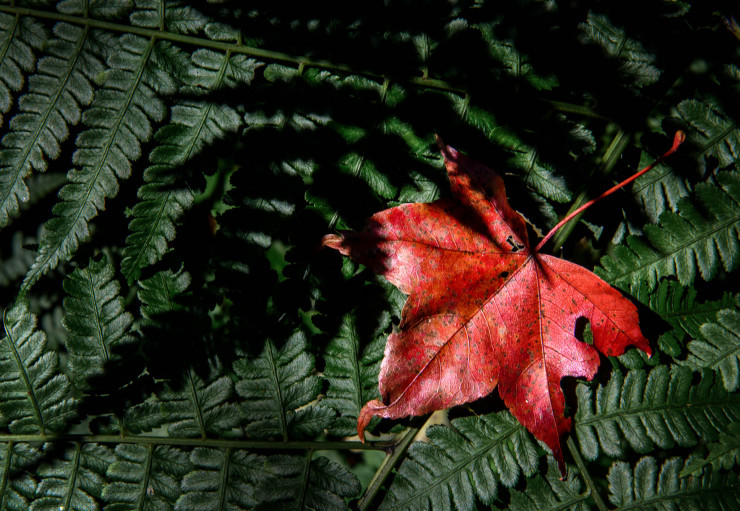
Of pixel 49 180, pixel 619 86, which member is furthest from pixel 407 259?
pixel 49 180

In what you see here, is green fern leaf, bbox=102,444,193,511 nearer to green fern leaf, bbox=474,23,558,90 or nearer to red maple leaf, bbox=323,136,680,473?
red maple leaf, bbox=323,136,680,473

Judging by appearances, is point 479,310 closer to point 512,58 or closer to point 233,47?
point 512,58

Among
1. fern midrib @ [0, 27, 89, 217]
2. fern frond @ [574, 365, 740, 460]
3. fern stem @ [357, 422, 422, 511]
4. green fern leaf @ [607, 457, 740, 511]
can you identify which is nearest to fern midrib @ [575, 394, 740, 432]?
fern frond @ [574, 365, 740, 460]

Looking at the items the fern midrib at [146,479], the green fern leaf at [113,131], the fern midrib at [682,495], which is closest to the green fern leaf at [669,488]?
the fern midrib at [682,495]

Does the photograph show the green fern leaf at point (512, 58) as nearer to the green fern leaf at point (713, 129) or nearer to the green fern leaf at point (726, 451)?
the green fern leaf at point (713, 129)

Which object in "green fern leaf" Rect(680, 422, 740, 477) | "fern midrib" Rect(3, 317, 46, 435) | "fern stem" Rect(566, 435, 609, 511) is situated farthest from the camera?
"fern midrib" Rect(3, 317, 46, 435)

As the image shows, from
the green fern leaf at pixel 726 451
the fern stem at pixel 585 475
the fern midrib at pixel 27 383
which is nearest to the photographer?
the green fern leaf at pixel 726 451

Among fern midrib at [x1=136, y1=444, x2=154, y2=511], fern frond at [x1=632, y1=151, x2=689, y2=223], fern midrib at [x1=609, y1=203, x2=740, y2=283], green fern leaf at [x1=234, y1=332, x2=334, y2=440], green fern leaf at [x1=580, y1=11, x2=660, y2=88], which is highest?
green fern leaf at [x1=580, y1=11, x2=660, y2=88]

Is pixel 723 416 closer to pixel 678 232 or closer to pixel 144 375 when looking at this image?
pixel 678 232
